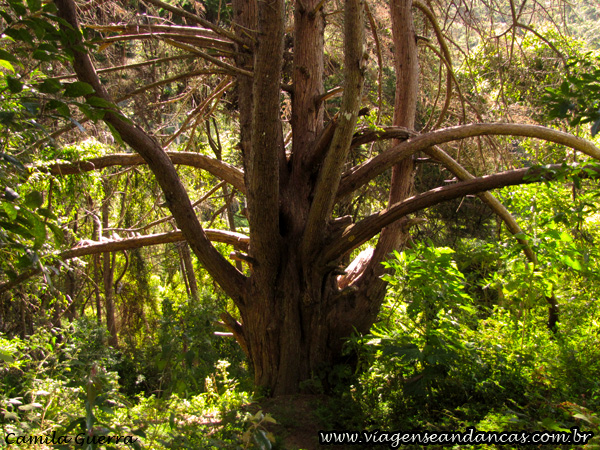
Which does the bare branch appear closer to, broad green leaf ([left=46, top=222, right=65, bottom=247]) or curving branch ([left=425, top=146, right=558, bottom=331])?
curving branch ([left=425, top=146, right=558, bottom=331])

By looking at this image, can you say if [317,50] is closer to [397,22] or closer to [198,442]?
[397,22]

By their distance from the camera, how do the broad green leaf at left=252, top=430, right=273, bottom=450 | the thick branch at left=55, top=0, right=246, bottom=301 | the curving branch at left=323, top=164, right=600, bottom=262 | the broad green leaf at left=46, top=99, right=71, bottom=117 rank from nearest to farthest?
the broad green leaf at left=46, top=99, right=71, bottom=117
the broad green leaf at left=252, top=430, right=273, bottom=450
the thick branch at left=55, top=0, right=246, bottom=301
the curving branch at left=323, top=164, right=600, bottom=262

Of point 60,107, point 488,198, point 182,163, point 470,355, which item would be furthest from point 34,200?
point 488,198

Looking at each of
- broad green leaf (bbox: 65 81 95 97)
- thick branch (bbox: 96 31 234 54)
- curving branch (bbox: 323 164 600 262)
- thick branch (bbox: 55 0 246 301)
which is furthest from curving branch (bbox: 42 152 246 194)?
broad green leaf (bbox: 65 81 95 97)

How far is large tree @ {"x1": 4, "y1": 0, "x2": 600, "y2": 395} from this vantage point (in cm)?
348

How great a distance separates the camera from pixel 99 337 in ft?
19.5

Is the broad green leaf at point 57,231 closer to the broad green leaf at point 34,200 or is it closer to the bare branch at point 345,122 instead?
the broad green leaf at point 34,200

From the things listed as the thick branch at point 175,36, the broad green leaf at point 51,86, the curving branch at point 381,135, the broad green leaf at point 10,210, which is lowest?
the broad green leaf at point 10,210

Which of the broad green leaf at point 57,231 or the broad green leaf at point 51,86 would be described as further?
the broad green leaf at point 51,86

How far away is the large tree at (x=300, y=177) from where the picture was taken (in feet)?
11.4

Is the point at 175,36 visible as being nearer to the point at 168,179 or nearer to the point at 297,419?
the point at 168,179

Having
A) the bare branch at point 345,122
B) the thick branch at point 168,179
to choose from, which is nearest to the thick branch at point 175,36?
the thick branch at point 168,179

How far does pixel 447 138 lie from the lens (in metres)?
4.27

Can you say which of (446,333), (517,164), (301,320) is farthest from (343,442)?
(517,164)
